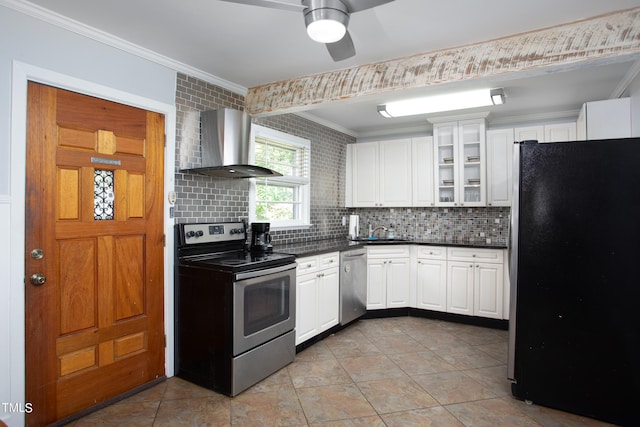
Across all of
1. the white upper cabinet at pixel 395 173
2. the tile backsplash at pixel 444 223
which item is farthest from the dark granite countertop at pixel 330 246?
the white upper cabinet at pixel 395 173

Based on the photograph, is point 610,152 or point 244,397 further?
point 244,397

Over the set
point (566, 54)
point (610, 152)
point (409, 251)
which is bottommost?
point (409, 251)

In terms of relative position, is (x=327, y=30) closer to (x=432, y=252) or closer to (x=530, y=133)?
(x=432, y=252)

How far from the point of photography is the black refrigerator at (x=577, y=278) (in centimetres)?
214

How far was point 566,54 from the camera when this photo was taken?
7.19ft

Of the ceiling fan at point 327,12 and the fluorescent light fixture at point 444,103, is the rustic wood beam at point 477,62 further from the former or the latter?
the ceiling fan at point 327,12

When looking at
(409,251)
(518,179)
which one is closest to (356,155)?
(409,251)

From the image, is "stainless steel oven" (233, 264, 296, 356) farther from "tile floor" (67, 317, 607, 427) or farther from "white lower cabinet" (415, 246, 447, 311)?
"white lower cabinet" (415, 246, 447, 311)

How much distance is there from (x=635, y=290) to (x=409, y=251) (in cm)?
239

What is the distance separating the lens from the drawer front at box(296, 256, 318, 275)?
3143mm

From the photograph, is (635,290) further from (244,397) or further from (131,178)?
(131,178)

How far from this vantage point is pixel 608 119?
9.81 feet

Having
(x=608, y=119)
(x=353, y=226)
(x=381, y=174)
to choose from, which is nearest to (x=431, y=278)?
(x=353, y=226)

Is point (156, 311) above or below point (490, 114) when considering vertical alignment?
below
